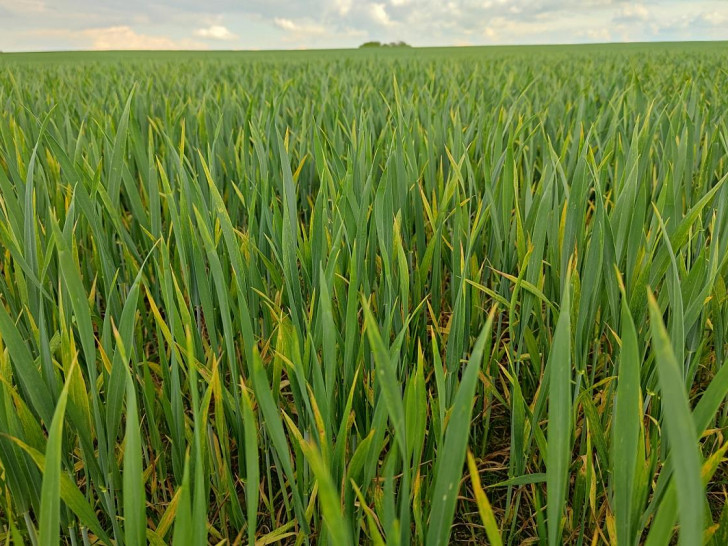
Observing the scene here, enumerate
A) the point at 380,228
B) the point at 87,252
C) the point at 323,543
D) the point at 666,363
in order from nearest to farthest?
the point at 666,363
the point at 323,543
the point at 380,228
the point at 87,252

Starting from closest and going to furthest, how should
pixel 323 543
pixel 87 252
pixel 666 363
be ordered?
pixel 666 363, pixel 323 543, pixel 87 252

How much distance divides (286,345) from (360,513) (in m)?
0.18

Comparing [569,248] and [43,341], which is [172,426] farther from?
[569,248]

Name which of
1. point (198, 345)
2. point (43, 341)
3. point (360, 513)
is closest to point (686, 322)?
point (360, 513)

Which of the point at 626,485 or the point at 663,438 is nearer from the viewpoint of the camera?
the point at 626,485

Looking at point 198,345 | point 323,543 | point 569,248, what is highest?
point 569,248

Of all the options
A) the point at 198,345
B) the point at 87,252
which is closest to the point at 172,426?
the point at 198,345

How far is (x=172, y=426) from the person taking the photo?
572mm

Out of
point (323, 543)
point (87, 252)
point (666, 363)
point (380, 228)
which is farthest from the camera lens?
point (87, 252)

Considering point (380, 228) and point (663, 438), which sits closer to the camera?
point (663, 438)

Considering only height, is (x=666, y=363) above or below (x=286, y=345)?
above

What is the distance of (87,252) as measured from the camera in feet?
3.19

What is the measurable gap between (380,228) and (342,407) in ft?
0.71

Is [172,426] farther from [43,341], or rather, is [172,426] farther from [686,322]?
[686,322]
